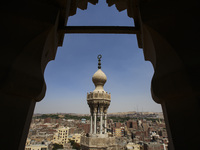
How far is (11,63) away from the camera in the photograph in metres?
1.58

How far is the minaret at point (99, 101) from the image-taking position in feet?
30.7

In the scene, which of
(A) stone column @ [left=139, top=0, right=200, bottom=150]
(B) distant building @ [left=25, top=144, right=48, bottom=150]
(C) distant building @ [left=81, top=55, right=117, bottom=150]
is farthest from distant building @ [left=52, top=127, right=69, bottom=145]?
(A) stone column @ [left=139, top=0, right=200, bottom=150]

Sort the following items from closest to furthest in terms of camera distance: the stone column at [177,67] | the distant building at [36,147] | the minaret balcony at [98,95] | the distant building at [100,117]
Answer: the stone column at [177,67] → the distant building at [100,117] → the minaret balcony at [98,95] → the distant building at [36,147]

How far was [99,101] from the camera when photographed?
9367 millimetres

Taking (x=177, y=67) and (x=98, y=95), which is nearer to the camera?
(x=177, y=67)

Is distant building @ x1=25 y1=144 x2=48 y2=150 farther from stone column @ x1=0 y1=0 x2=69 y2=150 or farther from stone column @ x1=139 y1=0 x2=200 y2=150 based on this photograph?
stone column @ x1=139 y1=0 x2=200 y2=150

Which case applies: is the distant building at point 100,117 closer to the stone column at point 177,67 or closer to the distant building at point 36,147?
the stone column at point 177,67

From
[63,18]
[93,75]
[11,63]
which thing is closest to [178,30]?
[63,18]

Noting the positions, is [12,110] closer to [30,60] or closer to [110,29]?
[30,60]

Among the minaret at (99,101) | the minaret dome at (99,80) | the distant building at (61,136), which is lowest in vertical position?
the distant building at (61,136)

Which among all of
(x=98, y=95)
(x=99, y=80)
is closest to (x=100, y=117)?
(x=98, y=95)

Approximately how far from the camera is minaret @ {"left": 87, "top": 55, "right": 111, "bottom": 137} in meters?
9.35

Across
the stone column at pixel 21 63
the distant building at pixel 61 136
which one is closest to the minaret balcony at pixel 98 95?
the stone column at pixel 21 63

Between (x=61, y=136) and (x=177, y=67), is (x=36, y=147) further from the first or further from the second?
(x=177, y=67)
